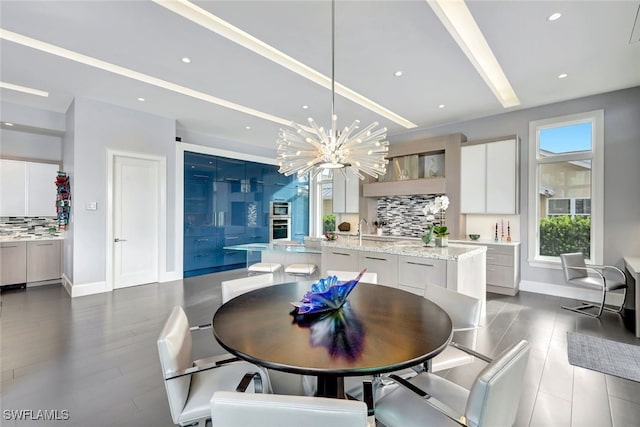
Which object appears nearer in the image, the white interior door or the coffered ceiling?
the coffered ceiling

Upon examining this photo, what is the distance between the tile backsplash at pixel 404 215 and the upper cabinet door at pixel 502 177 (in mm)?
1107

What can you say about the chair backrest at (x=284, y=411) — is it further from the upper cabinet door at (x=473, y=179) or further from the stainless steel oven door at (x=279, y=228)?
the stainless steel oven door at (x=279, y=228)

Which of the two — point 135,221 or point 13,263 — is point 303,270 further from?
point 13,263

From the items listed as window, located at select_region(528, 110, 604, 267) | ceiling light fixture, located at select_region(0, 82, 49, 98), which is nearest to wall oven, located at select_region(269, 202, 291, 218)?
ceiling light fixture, located at select_region(0, 82, 49, 98)

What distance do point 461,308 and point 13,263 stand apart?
656 cm

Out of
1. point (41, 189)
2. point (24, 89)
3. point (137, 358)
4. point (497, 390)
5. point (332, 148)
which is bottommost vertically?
point (137, 358)

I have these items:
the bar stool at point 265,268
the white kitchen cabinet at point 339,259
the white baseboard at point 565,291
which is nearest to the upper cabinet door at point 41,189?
the bar stool at point 265,268

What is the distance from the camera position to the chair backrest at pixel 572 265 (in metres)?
3.90

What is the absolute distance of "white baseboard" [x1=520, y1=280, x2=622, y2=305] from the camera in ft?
13.6

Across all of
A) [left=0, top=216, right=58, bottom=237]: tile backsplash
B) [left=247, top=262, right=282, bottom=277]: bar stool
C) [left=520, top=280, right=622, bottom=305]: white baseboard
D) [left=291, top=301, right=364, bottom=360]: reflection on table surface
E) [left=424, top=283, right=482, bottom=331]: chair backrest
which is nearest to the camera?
[left=291, top=301, right=364, bottom=360]: reflection on table surface

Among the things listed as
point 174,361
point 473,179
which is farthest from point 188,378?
point 473,179

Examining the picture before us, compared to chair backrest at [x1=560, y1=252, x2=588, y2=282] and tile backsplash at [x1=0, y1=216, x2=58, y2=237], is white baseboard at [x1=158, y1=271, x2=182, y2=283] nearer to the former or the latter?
tile backsplash at [x1=0, y1=216, x2=58, y2=237]

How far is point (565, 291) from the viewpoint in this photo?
4504 millimetres

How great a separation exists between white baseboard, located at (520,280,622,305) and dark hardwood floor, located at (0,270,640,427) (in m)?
0.36
